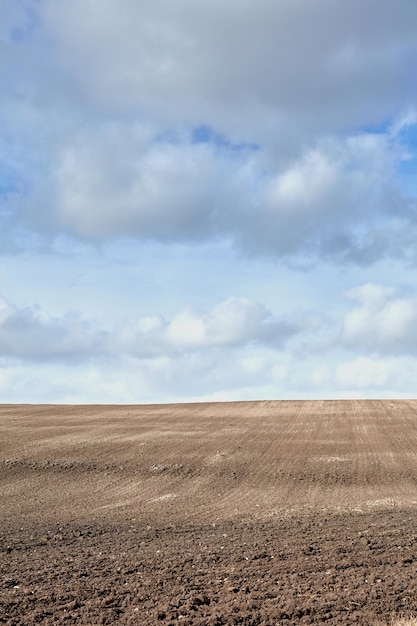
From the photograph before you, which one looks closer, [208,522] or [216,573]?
[216,573]

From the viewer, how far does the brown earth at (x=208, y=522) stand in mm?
9195

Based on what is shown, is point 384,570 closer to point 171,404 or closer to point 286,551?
point 286,551

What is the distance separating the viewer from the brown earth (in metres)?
9.20

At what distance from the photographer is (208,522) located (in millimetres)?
16109

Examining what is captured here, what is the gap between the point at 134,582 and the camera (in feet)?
34.1

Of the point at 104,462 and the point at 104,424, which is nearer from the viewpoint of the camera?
the point at 104,462

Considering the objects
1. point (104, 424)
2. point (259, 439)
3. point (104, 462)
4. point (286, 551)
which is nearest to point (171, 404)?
point (104, 424)

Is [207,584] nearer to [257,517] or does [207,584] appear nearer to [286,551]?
[286,551]

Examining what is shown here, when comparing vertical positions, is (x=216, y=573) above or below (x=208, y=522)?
above

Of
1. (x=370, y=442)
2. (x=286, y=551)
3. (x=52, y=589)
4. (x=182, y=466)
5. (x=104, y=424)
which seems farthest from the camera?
(x=104, y=424)

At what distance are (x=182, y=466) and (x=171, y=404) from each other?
94.3ft

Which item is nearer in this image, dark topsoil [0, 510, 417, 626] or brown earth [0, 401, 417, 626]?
dark topsoil [0, 510, 417, 626]

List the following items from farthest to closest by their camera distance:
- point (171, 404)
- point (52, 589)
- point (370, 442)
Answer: point (171, 404) < point (370, 442) < point (52, 589)

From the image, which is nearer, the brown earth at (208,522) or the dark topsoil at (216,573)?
the dark topsoil at (216,573)
